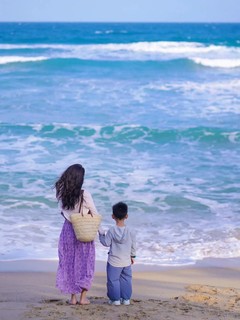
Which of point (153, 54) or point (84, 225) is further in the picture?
point (153, 54)

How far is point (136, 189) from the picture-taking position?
10766 millimetres

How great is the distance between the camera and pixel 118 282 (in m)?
5.38

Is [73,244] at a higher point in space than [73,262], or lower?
higher

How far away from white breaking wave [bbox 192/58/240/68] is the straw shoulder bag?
27.7m

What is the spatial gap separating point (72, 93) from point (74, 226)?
16996mm

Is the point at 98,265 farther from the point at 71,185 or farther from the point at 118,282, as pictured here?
the point at 71,185

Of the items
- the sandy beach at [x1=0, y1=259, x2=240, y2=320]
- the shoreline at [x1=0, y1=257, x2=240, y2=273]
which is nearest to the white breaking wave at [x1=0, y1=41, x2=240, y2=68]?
the shoreline at [x1=0, y1=257, x2=240, y2=273]

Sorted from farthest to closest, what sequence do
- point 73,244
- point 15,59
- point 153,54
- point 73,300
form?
1. point 153,54
2. point 15,59
3. point 73,300
4. point 73,244

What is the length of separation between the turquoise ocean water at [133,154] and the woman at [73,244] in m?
2.17

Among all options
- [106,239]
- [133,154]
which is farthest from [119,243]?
[133,154]

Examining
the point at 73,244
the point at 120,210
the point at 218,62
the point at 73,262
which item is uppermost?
the point at 218,62

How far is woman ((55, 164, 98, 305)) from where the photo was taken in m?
5.21

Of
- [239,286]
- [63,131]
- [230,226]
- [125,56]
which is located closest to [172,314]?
[239,286]

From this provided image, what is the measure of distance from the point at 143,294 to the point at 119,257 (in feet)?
3.19
